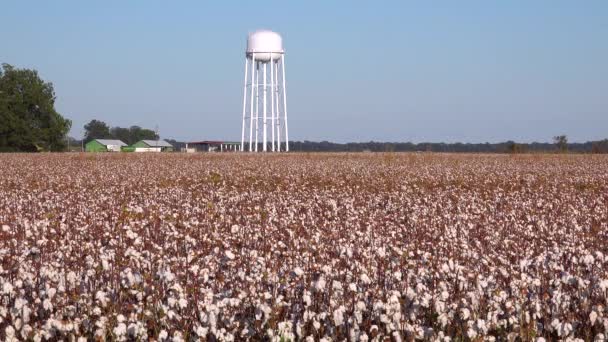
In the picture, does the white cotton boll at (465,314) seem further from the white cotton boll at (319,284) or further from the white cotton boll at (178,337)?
the white cotton boll at (178,337)

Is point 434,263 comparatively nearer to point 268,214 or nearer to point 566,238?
point 566,238

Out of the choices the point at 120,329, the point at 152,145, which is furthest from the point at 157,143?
the point at 120,329

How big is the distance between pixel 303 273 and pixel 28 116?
95869 mm

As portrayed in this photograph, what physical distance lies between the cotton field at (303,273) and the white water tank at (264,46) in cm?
6626

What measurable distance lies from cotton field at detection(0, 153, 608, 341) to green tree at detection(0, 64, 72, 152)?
8224cm

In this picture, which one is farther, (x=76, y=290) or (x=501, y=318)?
(x=76, y=290)

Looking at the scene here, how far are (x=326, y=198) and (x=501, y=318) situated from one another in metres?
11.7

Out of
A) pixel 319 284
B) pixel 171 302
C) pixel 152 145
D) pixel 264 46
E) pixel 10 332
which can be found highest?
pixel 264 46

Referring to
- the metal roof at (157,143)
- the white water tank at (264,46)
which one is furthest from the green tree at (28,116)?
the metal roof at (157,143)

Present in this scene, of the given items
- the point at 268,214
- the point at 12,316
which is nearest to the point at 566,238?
the point at 268,214

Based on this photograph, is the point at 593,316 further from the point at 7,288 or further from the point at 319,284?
the point at 7,288

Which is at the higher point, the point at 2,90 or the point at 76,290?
the point at 2,90

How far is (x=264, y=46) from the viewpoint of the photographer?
265ft

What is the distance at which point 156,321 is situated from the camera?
5.88m
